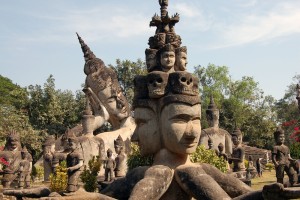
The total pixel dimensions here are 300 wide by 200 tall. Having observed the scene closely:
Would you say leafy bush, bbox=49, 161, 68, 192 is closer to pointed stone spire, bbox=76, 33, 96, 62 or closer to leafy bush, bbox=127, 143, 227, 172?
leafy bush, bbox=127, 143, 227, 172

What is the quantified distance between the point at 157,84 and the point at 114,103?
1577cm

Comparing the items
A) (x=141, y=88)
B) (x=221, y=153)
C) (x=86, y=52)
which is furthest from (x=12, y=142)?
(x=141, y=88)

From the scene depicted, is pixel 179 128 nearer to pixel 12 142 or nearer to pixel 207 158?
pixel 207 158

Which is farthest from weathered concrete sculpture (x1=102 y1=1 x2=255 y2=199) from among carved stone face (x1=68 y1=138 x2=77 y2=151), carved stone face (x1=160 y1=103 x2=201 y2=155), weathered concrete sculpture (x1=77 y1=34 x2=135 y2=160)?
weathered concrete sculpture (x1=77 y1=34 x2=135 y2=160)

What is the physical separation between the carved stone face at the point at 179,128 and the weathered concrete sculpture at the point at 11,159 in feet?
30.7

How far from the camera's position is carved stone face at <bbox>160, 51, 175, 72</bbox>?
Answer: 6.68 m

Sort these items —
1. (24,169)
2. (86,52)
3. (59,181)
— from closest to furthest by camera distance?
(59,181), (24,169), (86,52)

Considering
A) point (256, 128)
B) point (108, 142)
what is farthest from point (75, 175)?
point (256, 128)

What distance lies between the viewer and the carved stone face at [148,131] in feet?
20.7

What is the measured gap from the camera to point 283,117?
2142 inches

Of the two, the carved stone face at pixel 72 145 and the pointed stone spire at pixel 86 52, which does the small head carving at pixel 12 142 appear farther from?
the pointed stone spire at pixel 86 52

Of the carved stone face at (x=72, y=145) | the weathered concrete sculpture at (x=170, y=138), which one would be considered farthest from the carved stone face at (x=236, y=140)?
the weathered concrete sculpture at (x=170, y=138)

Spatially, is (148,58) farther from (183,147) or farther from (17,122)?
(17,122)

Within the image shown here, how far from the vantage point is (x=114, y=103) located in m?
22.0
